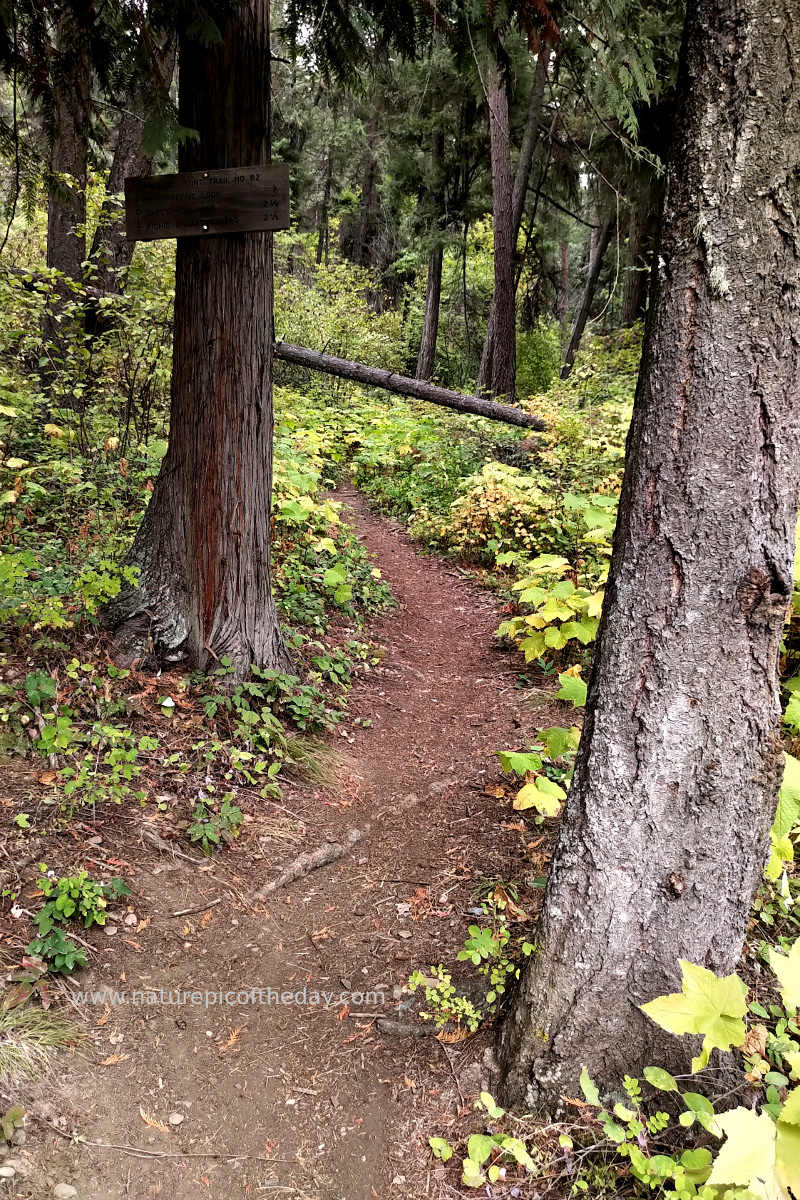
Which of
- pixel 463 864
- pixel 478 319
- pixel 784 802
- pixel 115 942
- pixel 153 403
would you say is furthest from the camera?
pixel 478 319

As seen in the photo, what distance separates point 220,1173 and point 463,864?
1547 millimetres

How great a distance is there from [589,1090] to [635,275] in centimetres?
1454

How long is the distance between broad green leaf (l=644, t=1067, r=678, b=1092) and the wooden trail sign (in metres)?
3.94

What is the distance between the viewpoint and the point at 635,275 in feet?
44.5

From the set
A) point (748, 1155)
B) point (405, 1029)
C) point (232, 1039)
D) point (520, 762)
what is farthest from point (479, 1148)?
point (520, 762)

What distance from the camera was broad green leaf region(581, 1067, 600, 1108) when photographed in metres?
2.01

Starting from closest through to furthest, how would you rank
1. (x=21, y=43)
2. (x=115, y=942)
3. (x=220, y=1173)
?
(x=220, y=1173) → (x=115, y=942) → (x=21, y=43)

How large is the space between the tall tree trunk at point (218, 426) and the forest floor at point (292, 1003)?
109 centimetres

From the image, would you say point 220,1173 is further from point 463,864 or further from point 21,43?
point 21,43

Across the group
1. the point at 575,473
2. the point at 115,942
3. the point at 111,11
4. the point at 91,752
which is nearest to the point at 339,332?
the point at 575,473

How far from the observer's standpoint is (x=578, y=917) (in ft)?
7.02

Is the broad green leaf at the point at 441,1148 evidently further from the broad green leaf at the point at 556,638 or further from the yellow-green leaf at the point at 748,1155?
the broad green leaf at the point at 556,638

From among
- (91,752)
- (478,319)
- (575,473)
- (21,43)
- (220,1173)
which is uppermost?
(478,319)

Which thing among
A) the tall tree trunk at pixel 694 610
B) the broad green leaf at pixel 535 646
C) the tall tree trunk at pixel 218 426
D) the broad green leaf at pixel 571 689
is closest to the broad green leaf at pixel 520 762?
the broad green leaf at pixel 571 689
